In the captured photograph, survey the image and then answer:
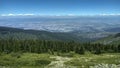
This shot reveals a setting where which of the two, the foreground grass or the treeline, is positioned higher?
the foreground grass

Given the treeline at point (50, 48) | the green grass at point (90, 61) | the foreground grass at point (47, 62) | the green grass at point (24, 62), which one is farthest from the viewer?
the treeline at point (50, 48)

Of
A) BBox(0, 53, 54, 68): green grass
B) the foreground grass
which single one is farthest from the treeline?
BBox(0, 53, 54, 68): green grass

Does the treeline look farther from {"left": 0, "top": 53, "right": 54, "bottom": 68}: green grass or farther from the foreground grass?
{"left": 0, "top": 53, "right": 54, "bottom": 68}: green grass

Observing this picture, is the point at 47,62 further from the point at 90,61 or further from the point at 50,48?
the point at 50,48

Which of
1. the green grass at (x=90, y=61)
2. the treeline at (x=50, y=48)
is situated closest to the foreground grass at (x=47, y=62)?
the green grass at (x=90, y=61)

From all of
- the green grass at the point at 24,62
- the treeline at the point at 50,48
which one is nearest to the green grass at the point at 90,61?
the green grass at the point at 24,62

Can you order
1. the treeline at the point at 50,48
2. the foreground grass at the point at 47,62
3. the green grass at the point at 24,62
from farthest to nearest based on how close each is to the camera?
the treeline at the point at 50,48
the green grass at the point at 24,62
the foreground grass at the point at 47,62

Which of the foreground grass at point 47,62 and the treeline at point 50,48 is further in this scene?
the treeline at point 50,48

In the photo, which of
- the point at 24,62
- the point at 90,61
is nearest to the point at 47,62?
the point at 24,62

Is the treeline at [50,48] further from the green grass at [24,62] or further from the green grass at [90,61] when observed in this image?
the green grass at [24,62]

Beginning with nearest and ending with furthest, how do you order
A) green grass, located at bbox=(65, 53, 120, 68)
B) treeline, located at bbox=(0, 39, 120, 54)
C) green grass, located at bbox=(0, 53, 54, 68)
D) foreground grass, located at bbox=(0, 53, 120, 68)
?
1. foreground grass, located at bbox=(0, 53, 120, 68)
2. green grass, located at bbox=(65, 53, 120, 68)
3. green grass, located at bbox=(0, 53, 54, 68)
4. treeline, located at bbox=(0, 39, 120, 54)

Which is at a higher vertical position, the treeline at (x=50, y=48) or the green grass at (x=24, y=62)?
the green grass at (x=24, y=62)
